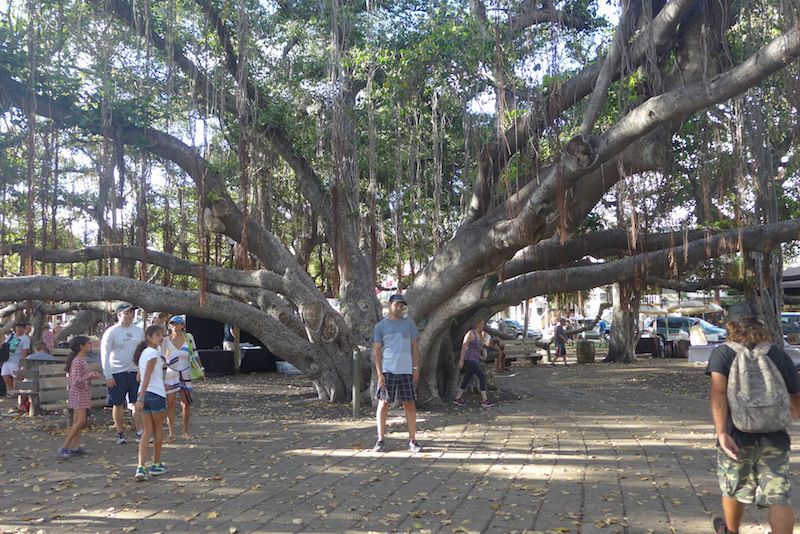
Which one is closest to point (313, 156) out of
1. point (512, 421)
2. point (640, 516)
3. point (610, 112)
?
point (610, 112)

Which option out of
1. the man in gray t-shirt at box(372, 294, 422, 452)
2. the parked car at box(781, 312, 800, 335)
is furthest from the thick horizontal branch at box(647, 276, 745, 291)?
the man in gray t-shirt at box(372, 294, 422, 452)

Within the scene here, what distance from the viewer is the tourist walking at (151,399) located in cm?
642

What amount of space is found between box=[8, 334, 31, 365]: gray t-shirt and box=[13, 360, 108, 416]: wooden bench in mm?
2018

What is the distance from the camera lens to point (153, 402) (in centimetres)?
653

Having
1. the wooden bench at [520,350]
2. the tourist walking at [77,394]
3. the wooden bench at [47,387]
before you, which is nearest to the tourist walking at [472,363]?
the wooden bench at [47,387]

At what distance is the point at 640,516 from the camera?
202 inches

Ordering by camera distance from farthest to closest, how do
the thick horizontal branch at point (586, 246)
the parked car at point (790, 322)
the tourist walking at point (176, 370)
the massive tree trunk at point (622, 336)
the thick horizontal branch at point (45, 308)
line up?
1. the parked car at point (790, 322)
2. the massive tree trunk at point (622, 336)
3. the thick horizontal branch at point (45, 308)
4. the thick horizontal branch at point (586, 246)
5. the tourist walking at point (176, 370)

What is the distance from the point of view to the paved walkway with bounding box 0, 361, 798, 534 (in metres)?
5.06

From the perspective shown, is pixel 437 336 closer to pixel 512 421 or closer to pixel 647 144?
pixel 512 421

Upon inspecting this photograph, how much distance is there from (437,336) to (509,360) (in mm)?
12677

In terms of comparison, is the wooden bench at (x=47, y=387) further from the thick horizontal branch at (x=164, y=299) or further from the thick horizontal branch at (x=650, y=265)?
the thick horizontal branch at (x=650, y=265)

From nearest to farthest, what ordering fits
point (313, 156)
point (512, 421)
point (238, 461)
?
point (238, 461)
point (512, 421)
point (313, 156)

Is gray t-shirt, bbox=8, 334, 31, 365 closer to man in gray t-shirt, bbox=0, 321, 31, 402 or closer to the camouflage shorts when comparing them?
man in gray t-shirt, bbox=0, 321, 31, 402

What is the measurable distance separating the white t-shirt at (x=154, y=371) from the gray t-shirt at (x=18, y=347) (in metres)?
7.54
